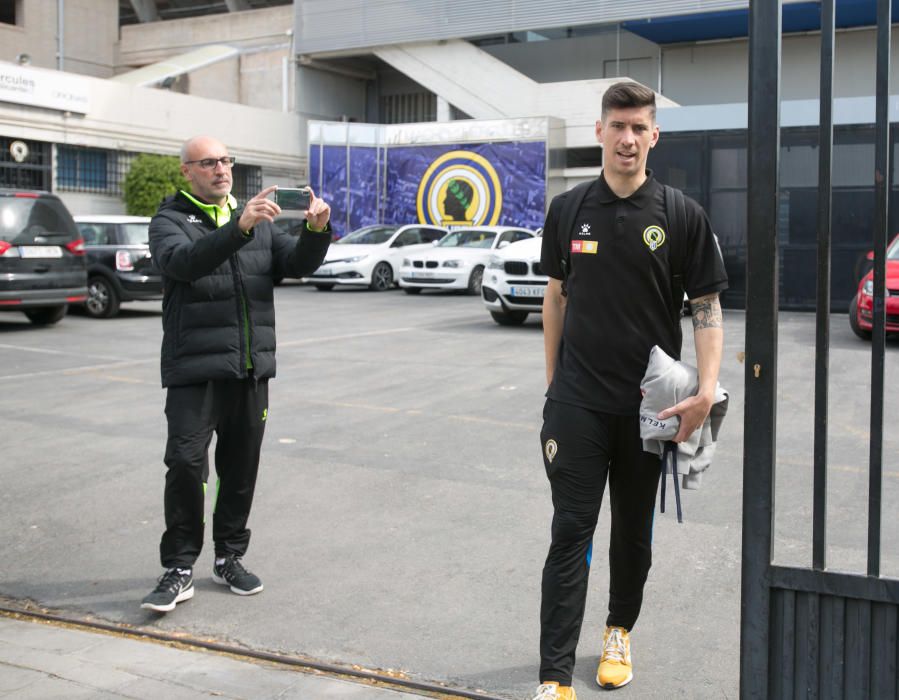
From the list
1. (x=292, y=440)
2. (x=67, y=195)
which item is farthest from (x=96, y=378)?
(x=67, y=195)

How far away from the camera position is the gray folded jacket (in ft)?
10.8

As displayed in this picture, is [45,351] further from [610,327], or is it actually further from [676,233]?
[676,233]

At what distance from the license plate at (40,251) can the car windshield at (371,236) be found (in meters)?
9.89

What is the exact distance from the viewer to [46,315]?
51.6ft

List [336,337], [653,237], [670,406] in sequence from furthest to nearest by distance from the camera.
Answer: [336,337]
[653,237]
[670,406]

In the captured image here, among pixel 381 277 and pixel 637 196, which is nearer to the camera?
pixel 637 196

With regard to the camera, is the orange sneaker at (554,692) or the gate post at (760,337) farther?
the orange sneaker at (554,692)

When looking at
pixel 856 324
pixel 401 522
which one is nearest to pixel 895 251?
pixel 856 324

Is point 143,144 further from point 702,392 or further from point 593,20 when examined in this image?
point 702,392

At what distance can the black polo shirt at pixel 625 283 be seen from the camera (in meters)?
3.42

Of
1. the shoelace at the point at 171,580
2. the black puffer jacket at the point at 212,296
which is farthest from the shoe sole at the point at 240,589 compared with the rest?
the black puffer jacket at the point at 212,296

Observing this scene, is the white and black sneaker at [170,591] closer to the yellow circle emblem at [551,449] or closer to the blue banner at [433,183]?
the yellow circle emblem at [551,449]

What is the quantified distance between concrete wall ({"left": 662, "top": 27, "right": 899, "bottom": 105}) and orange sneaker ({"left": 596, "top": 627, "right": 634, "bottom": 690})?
1114 inches

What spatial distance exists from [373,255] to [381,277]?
1.72 ft
